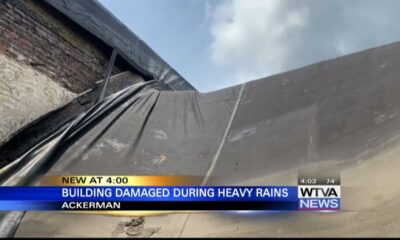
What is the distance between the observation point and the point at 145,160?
3.12 metres

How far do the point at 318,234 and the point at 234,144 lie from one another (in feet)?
3.43

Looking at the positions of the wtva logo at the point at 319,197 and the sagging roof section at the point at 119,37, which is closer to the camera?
the wtva logo at the point at 319,197

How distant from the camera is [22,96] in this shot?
139 inches

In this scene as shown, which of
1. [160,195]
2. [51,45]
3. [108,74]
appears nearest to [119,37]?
[108,74]

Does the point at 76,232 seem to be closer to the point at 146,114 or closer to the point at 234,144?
the point at 234,144

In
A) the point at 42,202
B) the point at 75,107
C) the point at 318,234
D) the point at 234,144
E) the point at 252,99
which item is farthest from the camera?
the point at 75,107

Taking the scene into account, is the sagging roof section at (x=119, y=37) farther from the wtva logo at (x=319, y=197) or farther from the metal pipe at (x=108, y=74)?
the wtva logo at (x=319, y=197)

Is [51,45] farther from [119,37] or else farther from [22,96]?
[119,37]

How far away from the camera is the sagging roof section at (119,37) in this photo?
423cm

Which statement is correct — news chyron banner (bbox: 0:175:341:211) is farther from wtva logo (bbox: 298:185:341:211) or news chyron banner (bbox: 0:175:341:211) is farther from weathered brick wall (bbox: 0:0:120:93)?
weathered brick wall (bbox: 0:0:120:93)

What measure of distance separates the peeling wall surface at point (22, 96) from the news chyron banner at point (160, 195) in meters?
0.76

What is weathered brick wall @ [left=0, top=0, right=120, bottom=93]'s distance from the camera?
3.62 m

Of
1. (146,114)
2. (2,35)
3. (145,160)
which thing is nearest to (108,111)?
(146,114)

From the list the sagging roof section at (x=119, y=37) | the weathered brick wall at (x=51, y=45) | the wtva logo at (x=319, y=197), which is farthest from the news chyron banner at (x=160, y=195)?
the sagging roof section at (x=119, y=37)
